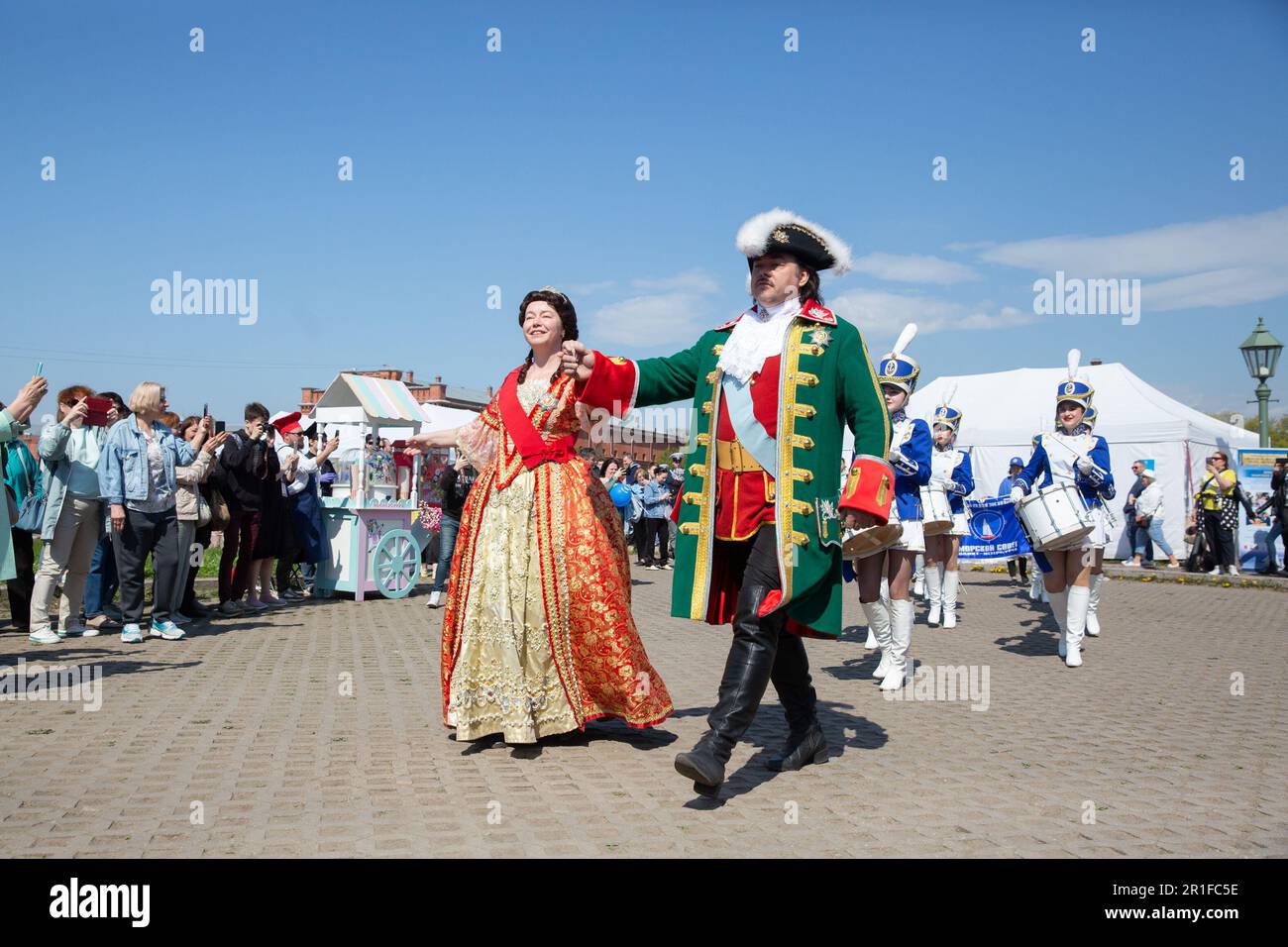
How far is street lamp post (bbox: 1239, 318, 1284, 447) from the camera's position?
1745 centimetres

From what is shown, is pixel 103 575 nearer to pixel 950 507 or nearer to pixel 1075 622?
pixel 950 507

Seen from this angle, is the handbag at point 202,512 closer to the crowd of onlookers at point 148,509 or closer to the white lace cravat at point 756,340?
the crowd of onlookers at point 148,509

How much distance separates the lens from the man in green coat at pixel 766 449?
13.4 ft

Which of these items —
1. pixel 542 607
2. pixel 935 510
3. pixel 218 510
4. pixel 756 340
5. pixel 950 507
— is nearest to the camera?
pixel 756 340

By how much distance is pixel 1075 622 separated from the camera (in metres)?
8.17

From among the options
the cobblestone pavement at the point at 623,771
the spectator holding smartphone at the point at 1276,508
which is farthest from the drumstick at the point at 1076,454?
the spectator holding smartphone at the point at 1276,508

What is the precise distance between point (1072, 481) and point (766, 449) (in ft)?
15.9

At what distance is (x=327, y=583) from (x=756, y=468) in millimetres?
9172

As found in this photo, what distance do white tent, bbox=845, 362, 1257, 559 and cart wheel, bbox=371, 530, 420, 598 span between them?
31.2ft

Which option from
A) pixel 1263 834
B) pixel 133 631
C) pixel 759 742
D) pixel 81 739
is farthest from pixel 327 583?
pixel 1263 834

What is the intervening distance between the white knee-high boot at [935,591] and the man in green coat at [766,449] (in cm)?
652

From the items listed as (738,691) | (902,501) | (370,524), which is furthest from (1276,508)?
(738,691)
